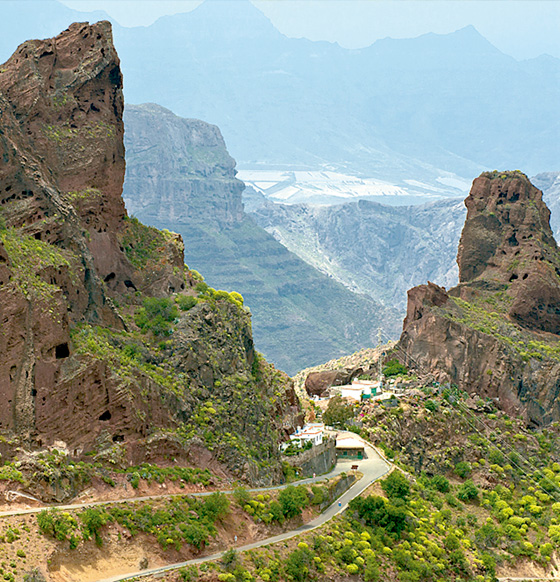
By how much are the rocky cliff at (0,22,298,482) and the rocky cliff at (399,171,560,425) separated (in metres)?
36.5

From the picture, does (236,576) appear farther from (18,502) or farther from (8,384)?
Result: (8,384)

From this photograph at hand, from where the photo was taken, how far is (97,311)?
270ft

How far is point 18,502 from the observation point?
64875mm

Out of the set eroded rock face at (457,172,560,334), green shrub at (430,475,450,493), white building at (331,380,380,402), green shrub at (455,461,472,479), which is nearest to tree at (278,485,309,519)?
green shrub at (430,475,450,493)

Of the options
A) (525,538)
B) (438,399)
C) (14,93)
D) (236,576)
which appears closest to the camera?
(236,576)

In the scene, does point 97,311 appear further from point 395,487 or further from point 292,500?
point 395,487

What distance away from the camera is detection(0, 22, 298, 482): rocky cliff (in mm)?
71312

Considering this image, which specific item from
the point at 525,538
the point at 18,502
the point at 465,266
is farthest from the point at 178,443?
the point at 465,266

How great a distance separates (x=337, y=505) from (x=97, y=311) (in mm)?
28531

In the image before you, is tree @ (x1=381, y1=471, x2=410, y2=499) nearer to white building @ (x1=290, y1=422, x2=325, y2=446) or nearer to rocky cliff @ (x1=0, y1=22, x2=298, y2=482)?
white building @ (x1=290, y1=422, x2=325, y2=446)

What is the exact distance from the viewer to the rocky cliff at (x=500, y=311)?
134000 mm

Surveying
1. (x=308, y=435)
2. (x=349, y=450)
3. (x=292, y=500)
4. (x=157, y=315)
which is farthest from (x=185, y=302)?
(x=349, y=450)

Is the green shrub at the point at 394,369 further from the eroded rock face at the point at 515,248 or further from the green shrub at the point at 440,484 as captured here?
the green shrub at the point at 440,484

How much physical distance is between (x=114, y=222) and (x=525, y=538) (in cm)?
5274
